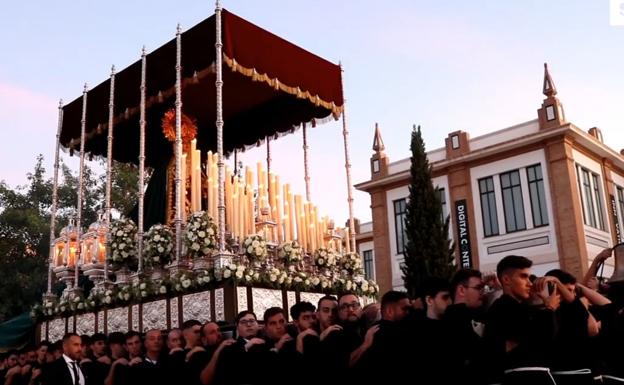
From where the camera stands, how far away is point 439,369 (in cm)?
417

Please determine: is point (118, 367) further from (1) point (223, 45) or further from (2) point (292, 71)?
(2) point (292, 71)

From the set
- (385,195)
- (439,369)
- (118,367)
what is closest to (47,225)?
(385,195)

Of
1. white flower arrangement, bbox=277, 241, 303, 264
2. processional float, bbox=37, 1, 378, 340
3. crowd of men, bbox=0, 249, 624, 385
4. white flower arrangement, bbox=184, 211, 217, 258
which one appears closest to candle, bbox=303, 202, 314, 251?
processional float, bbox=37, 1, 378, 340

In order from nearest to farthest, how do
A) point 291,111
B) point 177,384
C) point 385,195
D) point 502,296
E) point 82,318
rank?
point 502,296 → point 177,384 → point 82,318 → point 291,111 → point 385,195

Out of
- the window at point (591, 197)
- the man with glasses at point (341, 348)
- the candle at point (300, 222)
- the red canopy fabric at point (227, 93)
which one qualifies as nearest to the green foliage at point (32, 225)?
the red canopy fabric at point (227, 93)

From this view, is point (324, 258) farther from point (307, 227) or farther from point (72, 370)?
point (72, 370)

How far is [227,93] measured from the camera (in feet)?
43.8

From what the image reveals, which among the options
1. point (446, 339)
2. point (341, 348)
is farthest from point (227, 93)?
point (446, 339)

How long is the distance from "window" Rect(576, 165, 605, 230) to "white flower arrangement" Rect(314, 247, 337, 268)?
1686cm

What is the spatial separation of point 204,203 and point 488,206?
56.6 ft

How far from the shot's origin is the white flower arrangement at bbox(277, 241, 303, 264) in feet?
35.8

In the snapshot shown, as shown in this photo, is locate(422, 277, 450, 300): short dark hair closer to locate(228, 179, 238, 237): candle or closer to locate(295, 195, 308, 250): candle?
locate(228, 179, 238, 237): candle

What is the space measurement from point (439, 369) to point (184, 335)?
2.90 meters

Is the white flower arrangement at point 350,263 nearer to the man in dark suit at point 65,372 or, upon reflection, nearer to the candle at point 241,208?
the candle at point 241,208
